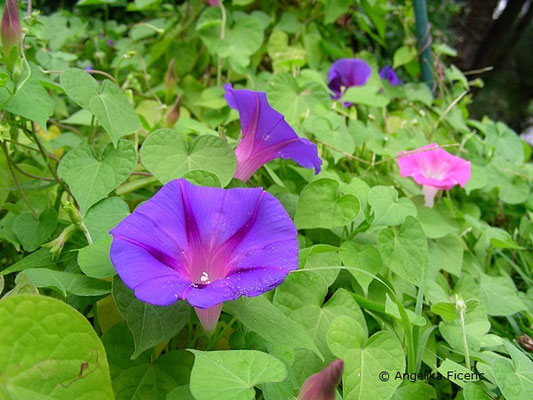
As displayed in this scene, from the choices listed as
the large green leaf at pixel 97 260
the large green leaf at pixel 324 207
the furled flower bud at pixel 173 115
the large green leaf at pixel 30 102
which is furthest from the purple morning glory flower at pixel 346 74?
the large green leaf at pixel 97 260

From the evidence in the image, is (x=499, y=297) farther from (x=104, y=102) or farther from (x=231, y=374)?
(x=104, y=102)

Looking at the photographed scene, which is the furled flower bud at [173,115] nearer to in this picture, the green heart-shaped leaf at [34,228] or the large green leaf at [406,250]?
the green heart-shaped leaf at [34,228]

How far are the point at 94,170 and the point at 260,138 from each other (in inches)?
10.8

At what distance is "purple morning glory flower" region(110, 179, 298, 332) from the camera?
0.55m

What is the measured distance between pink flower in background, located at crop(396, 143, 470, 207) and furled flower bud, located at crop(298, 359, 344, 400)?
710 millimetres

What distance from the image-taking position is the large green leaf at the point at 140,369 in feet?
2.07

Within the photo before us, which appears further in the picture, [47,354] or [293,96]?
[293,96]

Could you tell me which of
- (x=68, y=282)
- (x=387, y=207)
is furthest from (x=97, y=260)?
(x=387, y=207)

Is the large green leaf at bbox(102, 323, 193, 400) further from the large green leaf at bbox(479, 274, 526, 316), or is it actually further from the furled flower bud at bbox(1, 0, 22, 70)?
the large green leaf at bbox(479, 274, 526, 316)

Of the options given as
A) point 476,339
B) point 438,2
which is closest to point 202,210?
point 476,339

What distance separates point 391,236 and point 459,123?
922 millimetres

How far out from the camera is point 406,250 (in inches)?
35.5

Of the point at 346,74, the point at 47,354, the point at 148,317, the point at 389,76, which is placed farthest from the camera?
the point at 389,76

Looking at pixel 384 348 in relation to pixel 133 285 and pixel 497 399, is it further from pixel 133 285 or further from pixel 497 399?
pixel 133 285
